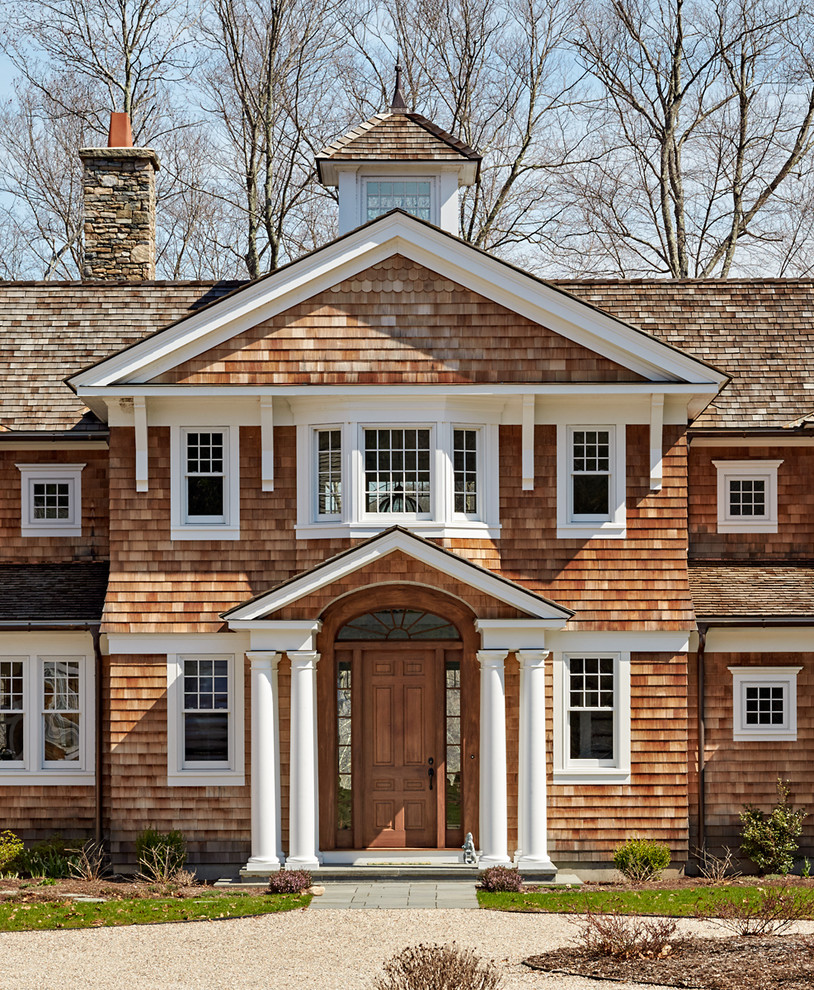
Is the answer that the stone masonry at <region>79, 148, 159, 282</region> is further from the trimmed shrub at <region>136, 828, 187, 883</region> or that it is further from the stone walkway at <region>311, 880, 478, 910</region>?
the stone walkway at <region>311, 880, 478, 910</region>

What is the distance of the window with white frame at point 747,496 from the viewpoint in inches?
746

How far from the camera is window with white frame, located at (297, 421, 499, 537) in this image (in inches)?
672

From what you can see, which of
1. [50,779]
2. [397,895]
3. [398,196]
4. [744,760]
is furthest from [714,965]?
Answer: [398,196]

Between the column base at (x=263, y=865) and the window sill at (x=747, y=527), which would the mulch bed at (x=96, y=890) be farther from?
the window sill at (x=747, y=527)

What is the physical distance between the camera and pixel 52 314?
20516 millimetres

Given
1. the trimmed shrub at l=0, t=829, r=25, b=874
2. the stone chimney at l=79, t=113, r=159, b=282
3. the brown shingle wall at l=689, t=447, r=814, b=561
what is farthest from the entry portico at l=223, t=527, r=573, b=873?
the stone chimney at l=79, t=113, r=159, b=282

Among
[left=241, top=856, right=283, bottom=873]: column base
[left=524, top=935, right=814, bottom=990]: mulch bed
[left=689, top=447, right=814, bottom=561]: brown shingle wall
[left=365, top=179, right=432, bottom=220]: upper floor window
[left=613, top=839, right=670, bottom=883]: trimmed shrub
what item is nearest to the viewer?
[left=524, top=935, right=814, bottom=990]: mulch bed

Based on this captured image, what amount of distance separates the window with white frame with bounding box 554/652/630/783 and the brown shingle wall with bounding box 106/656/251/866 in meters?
4.17

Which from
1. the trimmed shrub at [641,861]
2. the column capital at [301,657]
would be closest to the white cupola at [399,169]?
the column capital at [301,657]

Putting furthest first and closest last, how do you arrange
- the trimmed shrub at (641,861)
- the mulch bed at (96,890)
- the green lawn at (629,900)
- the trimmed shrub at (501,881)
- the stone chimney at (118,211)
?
1. the stone chimney at (118,211)
2. the trimmed shrub at (641,861)
3. the trimmed shrub at (501,881)
4. the mulch bed at (96,890)
5. the green lawn at (629,900)

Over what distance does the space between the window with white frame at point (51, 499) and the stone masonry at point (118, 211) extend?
14.6 ft

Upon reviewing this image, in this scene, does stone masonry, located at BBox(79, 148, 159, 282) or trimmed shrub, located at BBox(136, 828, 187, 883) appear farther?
stone masonry, located at BBox(79, 148, 159, 282)

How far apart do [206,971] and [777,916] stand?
18.1 feet

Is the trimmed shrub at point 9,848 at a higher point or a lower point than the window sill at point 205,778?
lower
